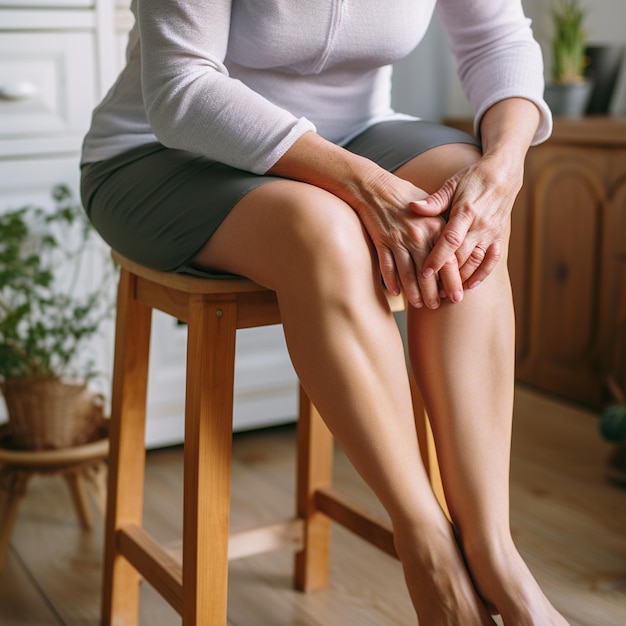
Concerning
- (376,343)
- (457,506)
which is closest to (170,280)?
(376,343)

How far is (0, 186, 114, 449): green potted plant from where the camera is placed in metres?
1.62

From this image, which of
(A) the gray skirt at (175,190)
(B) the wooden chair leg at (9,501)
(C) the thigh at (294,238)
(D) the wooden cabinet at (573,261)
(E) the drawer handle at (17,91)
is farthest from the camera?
(D) the wooden cabinet at (573,261)

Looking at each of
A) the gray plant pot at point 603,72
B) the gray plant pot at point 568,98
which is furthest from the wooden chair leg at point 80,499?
the gray plant pot at point 603,72

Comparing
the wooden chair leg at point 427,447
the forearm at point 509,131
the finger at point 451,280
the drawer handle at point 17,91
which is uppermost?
the forearm at point 509,131

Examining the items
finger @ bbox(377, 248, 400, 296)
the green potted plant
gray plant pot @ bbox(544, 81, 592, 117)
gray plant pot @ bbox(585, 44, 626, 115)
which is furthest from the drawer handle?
gray plant pot @ bbox(585, 44, 626, 115)

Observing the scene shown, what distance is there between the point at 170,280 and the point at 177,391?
2.86ft

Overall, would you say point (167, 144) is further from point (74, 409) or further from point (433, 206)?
point (74, 409)

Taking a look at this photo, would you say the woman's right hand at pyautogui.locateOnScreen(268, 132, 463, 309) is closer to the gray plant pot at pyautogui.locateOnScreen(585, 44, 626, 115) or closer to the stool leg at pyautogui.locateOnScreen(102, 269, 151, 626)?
the stool leg at pyautogui.locateOnScreen(102, 269, 151, 626)

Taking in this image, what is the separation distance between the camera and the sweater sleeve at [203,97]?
1001mm

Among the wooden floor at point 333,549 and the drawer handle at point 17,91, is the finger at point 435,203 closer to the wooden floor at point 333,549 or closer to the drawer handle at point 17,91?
the wooden floor at point 333,549

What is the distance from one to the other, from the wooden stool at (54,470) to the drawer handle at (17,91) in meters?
0.61

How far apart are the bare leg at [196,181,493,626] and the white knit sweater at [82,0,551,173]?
11cm

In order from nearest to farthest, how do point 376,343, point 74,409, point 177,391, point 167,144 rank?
1. point 376,343
2. point 167,144
3. point 74,409
4. point 177,391

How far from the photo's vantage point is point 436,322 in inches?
39.1
